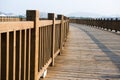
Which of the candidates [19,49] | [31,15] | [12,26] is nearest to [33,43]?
[31,15]

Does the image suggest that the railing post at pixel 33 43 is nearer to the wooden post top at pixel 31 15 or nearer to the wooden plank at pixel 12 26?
the wooden post top at pixel 31 15

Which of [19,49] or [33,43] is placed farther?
[33,43]

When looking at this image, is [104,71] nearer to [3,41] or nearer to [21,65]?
[21,65]

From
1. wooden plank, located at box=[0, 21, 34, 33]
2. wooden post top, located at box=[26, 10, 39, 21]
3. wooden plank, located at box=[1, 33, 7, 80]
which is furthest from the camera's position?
wooden post top, located at box=[26, 10, 39, 21]

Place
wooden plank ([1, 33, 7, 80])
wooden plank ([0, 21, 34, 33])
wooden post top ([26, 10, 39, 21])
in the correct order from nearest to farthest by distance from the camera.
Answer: wooden plank ([0, 21, 34, 33]) → wooden plank ([1, 33, 7, 80]) → wooden post top ([26, 10, 39, 21])

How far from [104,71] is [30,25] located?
379cm

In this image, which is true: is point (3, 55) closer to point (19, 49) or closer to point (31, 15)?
point (19, 49)

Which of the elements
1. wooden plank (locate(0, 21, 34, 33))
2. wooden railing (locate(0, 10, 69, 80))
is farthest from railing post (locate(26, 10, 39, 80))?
wooden plank (locate(0, 21, 34, 33))

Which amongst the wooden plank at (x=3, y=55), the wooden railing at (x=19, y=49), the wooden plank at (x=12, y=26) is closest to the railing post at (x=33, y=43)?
the wooden railing at (x=19, y=49)

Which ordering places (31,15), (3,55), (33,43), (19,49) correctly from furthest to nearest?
(33,43)
(31,15)
(19,49)
(3,55)

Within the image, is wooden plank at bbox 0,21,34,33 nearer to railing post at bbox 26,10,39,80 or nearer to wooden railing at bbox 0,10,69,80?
wooden railing at bbox 0,10,69,80

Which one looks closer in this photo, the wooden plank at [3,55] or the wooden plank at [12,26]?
the wooden plank at [12,26]

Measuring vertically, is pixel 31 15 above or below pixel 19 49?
above

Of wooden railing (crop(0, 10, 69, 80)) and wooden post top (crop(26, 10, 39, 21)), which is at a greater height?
wooden post top (crop(26, 10, 39, 21))
